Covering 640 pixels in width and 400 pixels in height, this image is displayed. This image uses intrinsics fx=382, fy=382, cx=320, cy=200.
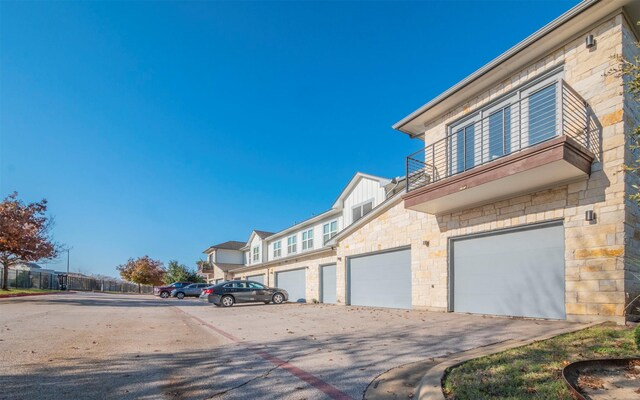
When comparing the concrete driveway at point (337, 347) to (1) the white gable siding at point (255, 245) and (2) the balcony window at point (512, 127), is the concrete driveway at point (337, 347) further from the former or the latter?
(1) the white gable siding at point (255, 245)

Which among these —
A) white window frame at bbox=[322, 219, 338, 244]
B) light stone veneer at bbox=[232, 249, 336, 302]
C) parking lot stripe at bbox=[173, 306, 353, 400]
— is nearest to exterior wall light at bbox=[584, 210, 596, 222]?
parking lot stripe at bbox=[173, 306, 353, 400]

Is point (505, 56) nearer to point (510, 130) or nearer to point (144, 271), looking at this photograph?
point (510, 130)

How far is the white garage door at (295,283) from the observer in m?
24.7

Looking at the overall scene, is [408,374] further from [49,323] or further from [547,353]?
[49,323]

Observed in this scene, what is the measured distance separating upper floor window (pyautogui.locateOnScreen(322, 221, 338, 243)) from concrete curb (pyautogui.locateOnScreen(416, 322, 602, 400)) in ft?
62.3

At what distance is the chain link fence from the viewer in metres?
37.9

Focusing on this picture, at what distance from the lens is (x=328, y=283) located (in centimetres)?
2153

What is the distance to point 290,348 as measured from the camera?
282 inches

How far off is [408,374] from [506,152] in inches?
321

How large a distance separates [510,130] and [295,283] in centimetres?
1809

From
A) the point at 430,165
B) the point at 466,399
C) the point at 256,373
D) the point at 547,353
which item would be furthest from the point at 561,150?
the point at 256,373

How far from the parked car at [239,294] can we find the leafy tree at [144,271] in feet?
132

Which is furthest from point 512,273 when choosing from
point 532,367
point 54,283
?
point 54,283

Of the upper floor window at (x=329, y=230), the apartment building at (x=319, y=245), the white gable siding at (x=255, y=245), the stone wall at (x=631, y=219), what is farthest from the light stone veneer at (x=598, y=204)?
the white gable siding at (x=255, y=245)
